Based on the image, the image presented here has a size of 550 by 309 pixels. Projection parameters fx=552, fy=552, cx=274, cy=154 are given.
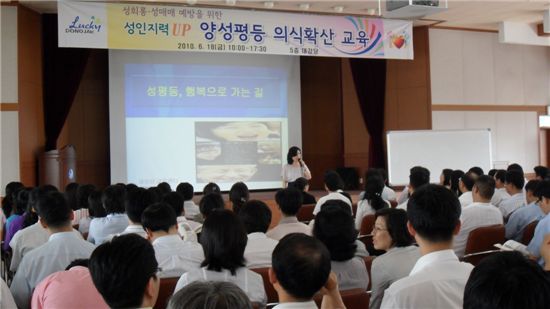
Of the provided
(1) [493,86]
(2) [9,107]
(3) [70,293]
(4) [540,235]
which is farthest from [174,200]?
(1) [493,86]

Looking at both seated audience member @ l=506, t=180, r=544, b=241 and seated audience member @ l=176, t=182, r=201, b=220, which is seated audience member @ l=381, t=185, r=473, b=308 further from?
seated audience member @ l=176, t=182, r=201, b=220

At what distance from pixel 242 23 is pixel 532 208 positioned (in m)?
4.39

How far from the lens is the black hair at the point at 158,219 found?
→ 9.84ft

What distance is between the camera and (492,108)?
33.6 ft

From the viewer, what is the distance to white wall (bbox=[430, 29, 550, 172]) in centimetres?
985

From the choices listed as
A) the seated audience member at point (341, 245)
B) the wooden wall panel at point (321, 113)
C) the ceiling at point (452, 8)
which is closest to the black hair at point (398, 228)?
the seated audience member at point (341, 245)

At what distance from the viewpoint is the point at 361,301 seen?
7.29 ft

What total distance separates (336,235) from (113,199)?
75.0 inches

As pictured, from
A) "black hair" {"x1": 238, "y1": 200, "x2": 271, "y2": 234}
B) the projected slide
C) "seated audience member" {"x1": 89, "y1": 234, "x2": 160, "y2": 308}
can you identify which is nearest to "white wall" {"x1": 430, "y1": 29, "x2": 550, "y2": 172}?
the projected slide

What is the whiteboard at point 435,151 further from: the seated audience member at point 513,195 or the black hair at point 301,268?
the black hair at point 301,268

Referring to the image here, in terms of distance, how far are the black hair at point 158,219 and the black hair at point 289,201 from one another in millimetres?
1131

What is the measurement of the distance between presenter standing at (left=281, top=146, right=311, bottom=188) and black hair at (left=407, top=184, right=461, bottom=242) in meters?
6.00

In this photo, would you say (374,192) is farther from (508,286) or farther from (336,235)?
(508,286)

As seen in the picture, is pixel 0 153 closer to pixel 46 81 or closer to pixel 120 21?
pixel 46 81
